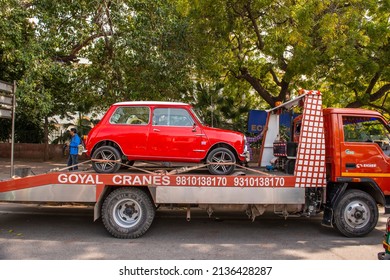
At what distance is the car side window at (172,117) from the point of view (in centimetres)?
717

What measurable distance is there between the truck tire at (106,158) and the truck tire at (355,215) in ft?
14.4

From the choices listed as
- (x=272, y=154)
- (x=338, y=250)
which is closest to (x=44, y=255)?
(x=338, y=250)

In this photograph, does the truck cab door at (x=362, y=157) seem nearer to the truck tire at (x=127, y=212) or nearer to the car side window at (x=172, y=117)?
the car side window at (x=172, y=117)

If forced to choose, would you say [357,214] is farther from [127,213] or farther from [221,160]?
[127,213]

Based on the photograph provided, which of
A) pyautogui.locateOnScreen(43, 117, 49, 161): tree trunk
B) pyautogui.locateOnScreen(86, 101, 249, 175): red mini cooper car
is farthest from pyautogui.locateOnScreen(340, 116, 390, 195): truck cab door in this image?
pyautogui.locateOnScreen(43, 117, 49, 161): tree trunk

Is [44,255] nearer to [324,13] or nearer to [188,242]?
[188,242]

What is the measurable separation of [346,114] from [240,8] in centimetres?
612

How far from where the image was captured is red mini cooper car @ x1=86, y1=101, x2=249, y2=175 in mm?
7047

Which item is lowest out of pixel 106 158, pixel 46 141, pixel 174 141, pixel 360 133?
pixel 46 141

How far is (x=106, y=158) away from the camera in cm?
700

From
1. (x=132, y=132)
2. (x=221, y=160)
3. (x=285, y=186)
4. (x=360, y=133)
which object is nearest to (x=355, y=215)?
(x=285, y=186)

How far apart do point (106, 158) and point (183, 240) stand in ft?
7.19

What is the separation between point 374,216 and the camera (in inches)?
270

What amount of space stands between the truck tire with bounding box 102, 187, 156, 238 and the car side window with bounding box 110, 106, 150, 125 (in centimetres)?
140
